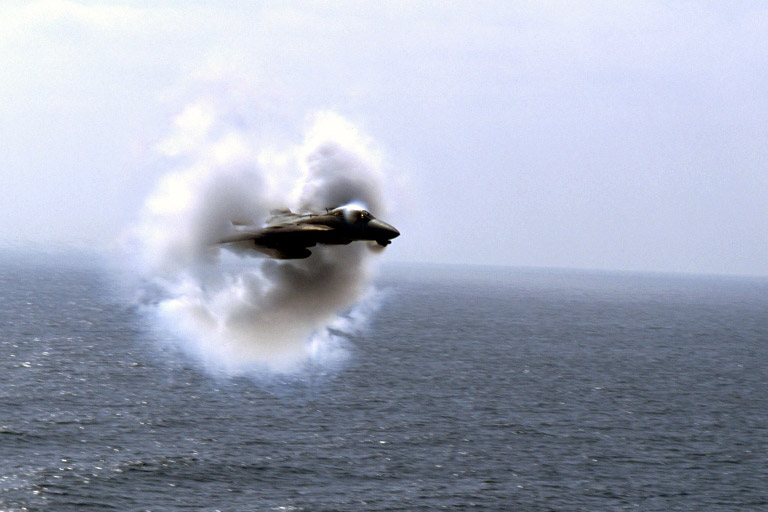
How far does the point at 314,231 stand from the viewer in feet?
129

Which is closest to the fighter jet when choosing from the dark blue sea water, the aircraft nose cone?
the aircraft nose cone

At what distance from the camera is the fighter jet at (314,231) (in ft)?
128

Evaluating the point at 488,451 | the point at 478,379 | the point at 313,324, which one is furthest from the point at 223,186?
the point at 478,379

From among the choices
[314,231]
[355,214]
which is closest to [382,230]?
[355,214]

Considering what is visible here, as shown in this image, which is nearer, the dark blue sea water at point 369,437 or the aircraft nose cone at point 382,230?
the aircraft nose cone at point 382,230

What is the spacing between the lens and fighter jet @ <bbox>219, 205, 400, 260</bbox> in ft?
128

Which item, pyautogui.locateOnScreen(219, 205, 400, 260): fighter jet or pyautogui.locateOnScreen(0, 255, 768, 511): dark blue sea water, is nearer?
pyautogui.locateOnScreen(219, 205, 400, 260): fighter jet

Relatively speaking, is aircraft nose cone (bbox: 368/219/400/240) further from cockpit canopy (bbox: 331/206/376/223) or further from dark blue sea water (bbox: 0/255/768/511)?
dark blue sea water (bbox: 0/255/768/511)

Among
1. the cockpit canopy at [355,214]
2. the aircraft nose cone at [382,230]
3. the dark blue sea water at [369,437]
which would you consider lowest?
the dark blue sea water at [369,437]

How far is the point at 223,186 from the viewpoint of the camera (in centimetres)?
4694

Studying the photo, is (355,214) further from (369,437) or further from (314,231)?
(369,437)

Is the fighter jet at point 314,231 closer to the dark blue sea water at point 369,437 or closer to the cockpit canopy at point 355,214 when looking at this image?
the cockpit canopy at point 355,214

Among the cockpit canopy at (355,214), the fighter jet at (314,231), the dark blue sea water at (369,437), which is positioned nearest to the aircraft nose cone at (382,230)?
the fighter jet at (314,231)

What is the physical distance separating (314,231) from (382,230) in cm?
379
